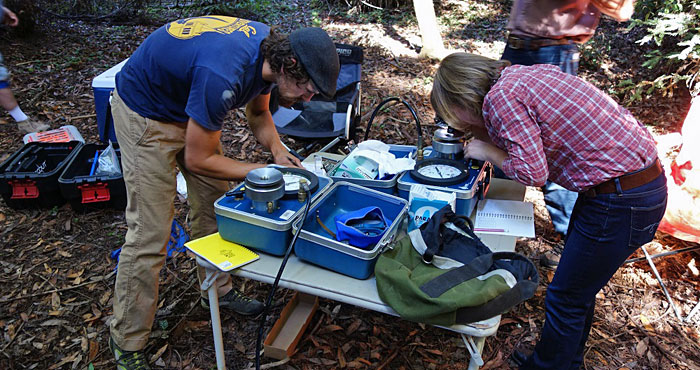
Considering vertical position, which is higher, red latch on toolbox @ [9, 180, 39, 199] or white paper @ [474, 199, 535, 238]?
white paper @ [474, 199, 535, 238]

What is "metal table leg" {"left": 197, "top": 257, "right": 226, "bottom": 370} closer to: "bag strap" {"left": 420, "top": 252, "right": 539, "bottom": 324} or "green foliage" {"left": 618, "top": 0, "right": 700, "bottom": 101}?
"bag strap" {"left": 420, "top": 252, "right": 539, "bottom": 324}

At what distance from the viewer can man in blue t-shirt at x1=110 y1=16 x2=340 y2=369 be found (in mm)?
1825

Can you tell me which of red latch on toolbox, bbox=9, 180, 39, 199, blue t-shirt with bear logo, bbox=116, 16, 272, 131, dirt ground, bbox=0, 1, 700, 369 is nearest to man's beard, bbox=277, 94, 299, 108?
blue t-shirt with bear logo, bbox=116, 16, 272, 131

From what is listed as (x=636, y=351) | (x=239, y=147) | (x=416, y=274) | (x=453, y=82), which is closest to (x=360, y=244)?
(x=416, y=274)

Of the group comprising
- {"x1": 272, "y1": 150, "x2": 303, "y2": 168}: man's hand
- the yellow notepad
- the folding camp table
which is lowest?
the yellow notepad

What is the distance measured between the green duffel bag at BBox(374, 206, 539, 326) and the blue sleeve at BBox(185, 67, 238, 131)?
2.88ft

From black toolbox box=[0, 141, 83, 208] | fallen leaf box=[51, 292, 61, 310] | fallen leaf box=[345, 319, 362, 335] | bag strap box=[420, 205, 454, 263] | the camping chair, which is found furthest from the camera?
the camping chair

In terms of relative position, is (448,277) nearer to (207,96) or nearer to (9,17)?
Result: (207,96)

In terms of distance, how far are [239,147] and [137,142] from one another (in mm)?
2586

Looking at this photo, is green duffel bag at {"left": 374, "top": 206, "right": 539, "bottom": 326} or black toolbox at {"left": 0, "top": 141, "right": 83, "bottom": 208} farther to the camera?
black toolbox at {"left": 0, "top": 141, "right": 83, "bottom": 208}

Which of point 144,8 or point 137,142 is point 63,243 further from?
point 144,8

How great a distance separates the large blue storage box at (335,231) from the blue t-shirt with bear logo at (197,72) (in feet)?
1.84

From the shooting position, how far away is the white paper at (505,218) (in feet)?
6.69

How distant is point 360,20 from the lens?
348 inches
